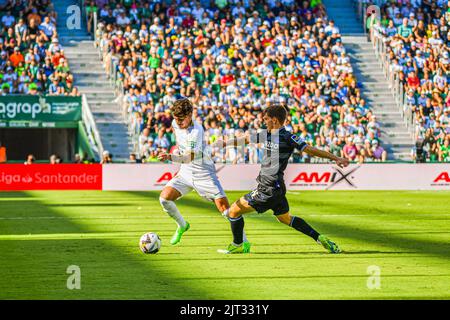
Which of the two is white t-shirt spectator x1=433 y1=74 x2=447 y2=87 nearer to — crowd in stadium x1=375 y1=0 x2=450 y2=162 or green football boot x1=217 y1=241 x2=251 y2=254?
crowd in stadium x1=375 y1=0 x2=450 y2=162

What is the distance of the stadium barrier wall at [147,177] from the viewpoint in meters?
33.1

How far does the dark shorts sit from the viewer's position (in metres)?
13.9

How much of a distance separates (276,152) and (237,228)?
1.28 meters

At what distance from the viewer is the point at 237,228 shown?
14.3m

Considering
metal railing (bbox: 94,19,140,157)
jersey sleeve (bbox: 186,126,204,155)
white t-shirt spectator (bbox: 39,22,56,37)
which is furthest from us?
white t-shirt spectator (bbox: 39,22,56,37)

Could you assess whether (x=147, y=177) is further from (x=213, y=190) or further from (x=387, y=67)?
(x=213, y=190)

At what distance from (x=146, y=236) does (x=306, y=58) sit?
29102 millimetres

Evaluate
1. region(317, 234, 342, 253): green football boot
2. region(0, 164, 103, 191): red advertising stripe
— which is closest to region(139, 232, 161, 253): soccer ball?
region(317, 234, 342, 253): green football boot

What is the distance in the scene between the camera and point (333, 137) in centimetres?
3853

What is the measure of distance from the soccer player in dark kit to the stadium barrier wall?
1866cm

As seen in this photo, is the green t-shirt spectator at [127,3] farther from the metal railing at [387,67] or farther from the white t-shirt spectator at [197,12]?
the metal railing at [387,67]

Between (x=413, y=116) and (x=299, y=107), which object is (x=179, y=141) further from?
(x=413, y=116)

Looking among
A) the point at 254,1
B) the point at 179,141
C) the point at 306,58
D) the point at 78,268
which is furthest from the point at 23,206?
the point at 254,1

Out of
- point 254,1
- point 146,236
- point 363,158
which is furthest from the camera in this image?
point 254,1
